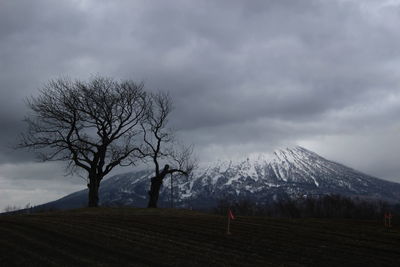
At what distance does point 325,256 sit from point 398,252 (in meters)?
3.87

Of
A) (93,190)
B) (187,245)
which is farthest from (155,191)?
(187,245)

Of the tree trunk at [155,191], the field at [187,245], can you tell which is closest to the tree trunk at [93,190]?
the tree trunk at [155,191]

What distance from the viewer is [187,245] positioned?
1981 cm

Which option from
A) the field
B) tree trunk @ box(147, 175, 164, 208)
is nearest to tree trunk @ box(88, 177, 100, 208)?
tree trunk @ box(147, 175, 164, 208)

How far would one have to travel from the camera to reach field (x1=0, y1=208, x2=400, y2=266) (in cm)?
1597

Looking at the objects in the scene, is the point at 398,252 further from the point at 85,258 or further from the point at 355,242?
the point at 85,258

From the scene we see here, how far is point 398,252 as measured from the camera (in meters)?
19.8

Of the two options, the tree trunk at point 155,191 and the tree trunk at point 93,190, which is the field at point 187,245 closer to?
the tree trunk at point 93,190

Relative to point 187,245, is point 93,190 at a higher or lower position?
higher

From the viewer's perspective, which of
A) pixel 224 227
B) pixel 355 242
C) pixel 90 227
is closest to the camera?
pixel 355 242

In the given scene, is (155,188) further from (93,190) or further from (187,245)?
(187,245)

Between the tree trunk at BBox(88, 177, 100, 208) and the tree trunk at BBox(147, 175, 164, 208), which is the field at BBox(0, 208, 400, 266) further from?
the tree trunk at BBox(147, 175, 164, 208)

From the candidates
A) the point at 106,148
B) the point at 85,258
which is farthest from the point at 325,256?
the point at 106,148

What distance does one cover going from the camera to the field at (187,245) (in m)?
16.0
